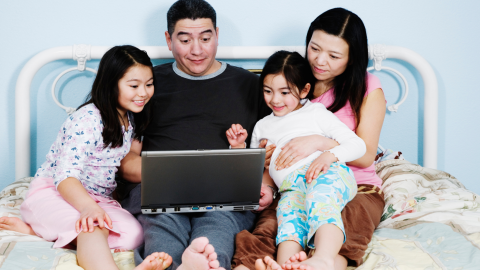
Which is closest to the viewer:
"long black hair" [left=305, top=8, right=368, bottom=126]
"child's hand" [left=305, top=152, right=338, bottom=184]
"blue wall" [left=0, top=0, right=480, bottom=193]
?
"child's hand" [left=305, top=152, right=338, bottom=184]

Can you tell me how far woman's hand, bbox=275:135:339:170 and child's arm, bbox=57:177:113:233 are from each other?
592 millimetres

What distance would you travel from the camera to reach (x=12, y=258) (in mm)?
1083

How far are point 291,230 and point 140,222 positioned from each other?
511mm

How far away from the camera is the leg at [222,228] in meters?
1.15

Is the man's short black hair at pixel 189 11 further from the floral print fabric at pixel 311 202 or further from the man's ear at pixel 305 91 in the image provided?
the floral print fabric at pixel 311 202

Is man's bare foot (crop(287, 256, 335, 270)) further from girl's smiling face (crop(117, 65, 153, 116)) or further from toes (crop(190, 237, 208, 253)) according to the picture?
girl's smiling face (crop(117, 65, 153, 116))

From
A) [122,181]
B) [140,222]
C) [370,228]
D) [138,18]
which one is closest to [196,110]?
[122,181]

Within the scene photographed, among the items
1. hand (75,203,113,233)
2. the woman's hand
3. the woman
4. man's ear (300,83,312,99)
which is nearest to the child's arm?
hand (75,203,113,233)

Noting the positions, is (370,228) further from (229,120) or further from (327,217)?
(229,120)

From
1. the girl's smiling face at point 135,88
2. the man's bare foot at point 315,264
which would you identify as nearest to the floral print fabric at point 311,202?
the man's bare foot at point 315,264

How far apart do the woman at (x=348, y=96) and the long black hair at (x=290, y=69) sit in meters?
0.06

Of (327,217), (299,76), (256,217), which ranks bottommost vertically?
(256,217)

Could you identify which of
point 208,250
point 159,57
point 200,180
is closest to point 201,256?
point 208,250

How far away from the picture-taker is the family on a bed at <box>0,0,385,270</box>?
3.84 ft
